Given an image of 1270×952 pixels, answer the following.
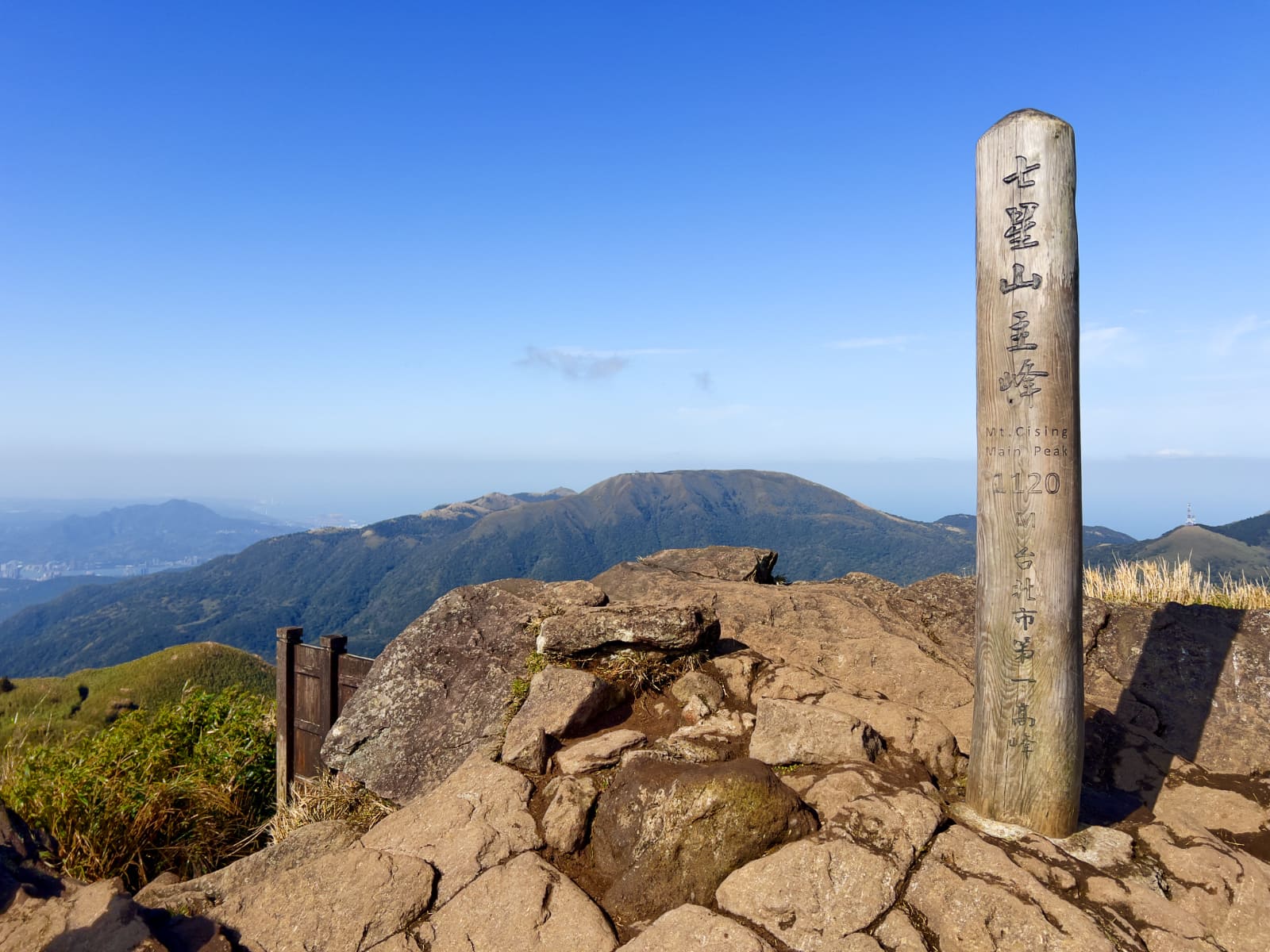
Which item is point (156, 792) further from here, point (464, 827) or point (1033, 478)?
point (1033, 478)

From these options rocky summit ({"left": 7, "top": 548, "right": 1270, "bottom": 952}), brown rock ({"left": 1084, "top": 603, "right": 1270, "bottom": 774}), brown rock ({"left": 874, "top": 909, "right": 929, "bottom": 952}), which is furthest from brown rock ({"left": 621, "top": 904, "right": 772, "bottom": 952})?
brown rock ({"left": 1084, "top": 603, "right": 1270, "bottom": 774})

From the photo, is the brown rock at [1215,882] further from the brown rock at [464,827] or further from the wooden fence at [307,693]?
the wooden fence at [307,693]

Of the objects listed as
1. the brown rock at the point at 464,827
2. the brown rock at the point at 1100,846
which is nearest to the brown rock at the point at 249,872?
the brown rock at the point at 464,827

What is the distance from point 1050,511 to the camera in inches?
199

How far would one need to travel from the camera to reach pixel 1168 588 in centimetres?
1191

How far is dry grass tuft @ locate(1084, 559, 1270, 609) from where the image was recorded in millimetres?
11547

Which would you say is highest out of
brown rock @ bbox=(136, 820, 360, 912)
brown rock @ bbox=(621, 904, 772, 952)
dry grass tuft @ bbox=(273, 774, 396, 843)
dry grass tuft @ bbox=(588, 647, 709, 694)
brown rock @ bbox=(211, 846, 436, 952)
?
dry grass tuft @ bbox=(588, 647, 709, 694)

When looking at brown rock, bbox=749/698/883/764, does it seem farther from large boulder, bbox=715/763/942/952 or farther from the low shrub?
the low shrub

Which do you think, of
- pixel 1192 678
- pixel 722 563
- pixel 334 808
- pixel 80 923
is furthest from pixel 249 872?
pixel 1192 678

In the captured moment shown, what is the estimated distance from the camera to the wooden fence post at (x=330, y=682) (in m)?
10.4

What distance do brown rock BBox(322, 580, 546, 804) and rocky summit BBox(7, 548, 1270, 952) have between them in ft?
0.10

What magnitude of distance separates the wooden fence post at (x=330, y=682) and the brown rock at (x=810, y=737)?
21.8 ft

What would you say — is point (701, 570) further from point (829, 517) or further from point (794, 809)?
point (829, 517)

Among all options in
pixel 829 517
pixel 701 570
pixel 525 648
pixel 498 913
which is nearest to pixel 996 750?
pixel 498 913
